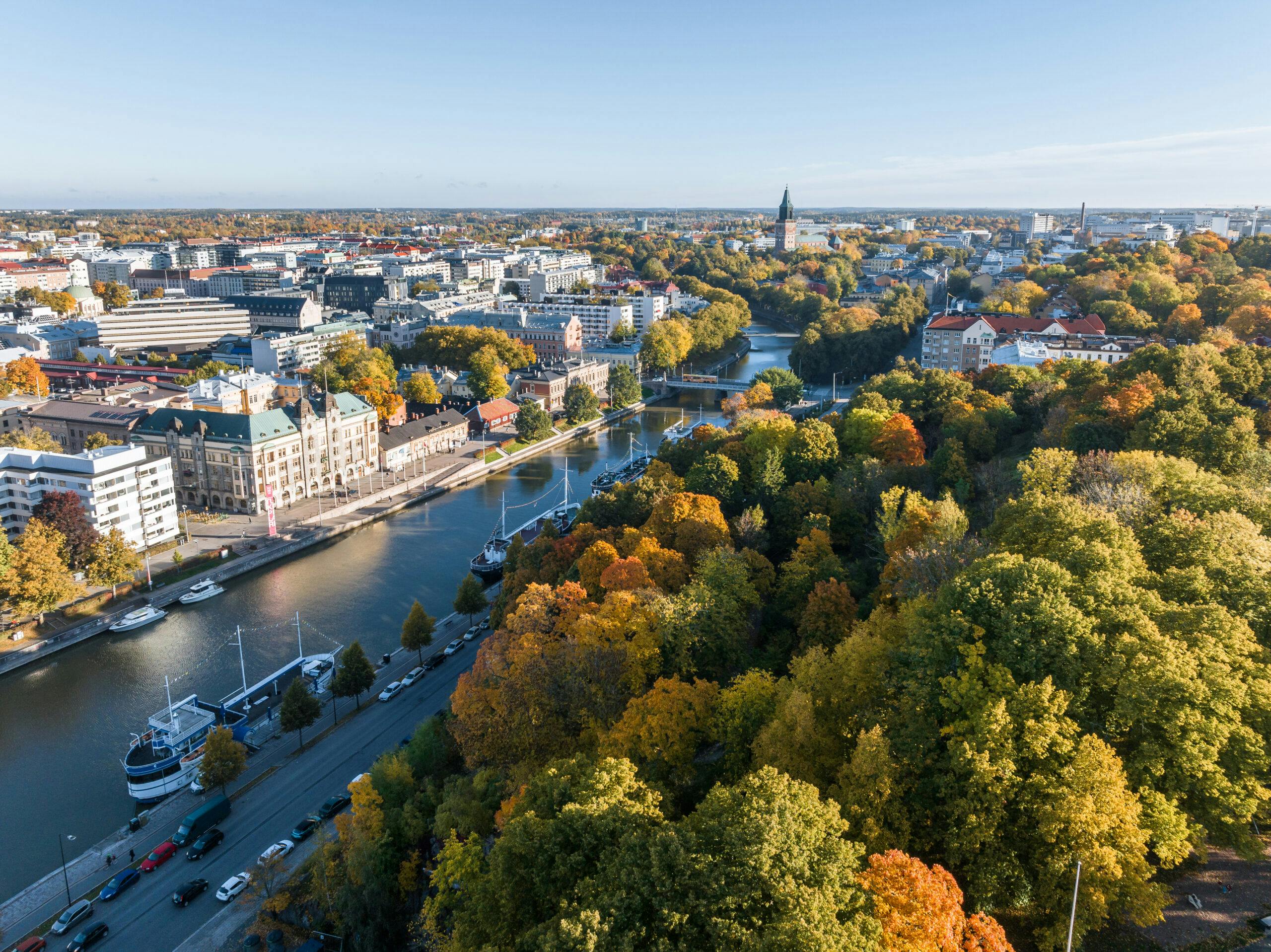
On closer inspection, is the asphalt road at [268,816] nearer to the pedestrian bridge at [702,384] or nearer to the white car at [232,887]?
the white car at [232,887]

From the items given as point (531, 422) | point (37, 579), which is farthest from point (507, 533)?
point (37, 579)

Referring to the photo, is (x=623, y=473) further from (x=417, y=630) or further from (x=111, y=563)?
(x=111, y=563)

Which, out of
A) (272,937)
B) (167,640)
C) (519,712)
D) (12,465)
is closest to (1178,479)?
(519,712)

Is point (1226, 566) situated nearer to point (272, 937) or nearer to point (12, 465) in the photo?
point (272, 937)

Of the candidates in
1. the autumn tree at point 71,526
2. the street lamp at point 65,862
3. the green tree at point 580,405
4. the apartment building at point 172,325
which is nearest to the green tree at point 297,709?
the street lamp at point 65,862

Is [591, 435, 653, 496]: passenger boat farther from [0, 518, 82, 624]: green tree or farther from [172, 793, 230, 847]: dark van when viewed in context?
[172, 793, 230, 847]: dark van

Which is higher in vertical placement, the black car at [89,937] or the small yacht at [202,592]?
the black car at [89,937]
